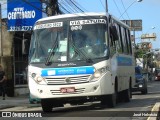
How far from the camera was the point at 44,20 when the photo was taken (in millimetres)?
17344

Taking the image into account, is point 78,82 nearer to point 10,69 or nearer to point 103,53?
point 103,53

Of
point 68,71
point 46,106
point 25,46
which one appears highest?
point 25,46

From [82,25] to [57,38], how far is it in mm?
996

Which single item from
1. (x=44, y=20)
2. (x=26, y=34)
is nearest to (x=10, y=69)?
(x=26, y=34)

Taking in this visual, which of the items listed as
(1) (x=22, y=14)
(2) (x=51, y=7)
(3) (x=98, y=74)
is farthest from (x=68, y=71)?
(1) (x=22, y=14)

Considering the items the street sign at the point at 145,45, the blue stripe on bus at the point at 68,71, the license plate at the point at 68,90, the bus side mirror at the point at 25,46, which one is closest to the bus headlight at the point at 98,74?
the blue stripe on bus at the point at 68,71

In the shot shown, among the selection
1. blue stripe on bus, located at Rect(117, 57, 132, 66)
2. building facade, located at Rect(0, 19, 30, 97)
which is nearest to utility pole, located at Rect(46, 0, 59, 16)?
building facade, located at Rect(0, 19, 30, 97)

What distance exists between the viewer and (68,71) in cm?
1605

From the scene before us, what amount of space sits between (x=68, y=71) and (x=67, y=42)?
1.12m

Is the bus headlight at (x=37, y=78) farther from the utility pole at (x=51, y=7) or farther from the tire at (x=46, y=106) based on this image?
the utility pole at (x=51, y=7)

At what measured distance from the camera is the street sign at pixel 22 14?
2898cm

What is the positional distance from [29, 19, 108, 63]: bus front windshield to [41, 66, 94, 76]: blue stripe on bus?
38 centimetres

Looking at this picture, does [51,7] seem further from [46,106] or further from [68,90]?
[68,90]

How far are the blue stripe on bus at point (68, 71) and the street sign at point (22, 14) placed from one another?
42.8ft
